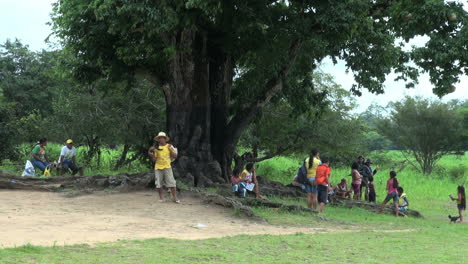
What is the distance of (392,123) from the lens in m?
43.2

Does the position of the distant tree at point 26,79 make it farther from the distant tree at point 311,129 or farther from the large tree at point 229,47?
the large tree at point 229,47

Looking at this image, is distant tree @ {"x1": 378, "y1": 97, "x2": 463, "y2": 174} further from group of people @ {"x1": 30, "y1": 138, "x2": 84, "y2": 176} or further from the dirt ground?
the dirt ground

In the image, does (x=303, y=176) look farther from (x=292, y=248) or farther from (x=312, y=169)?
(x=292, y=248)

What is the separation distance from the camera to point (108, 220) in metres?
10.1

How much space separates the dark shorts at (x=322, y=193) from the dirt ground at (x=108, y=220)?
2482mm

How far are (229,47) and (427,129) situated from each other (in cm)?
2761

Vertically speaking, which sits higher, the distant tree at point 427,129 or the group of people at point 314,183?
the distant tree at point 427,129

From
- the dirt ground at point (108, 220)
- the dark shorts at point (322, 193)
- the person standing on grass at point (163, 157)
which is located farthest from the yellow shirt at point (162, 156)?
the dark shorts at point (322, 193)

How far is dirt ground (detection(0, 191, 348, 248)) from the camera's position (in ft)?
27.2

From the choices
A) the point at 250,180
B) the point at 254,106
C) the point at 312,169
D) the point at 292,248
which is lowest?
the point at 292,248

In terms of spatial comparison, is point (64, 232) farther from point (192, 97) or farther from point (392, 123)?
point (392, 123)

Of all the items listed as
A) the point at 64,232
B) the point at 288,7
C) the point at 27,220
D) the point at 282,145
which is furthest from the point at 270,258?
the point at 282,145

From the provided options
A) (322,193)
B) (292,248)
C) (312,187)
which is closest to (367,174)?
(312,187)

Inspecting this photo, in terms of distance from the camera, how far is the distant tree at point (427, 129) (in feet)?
131
